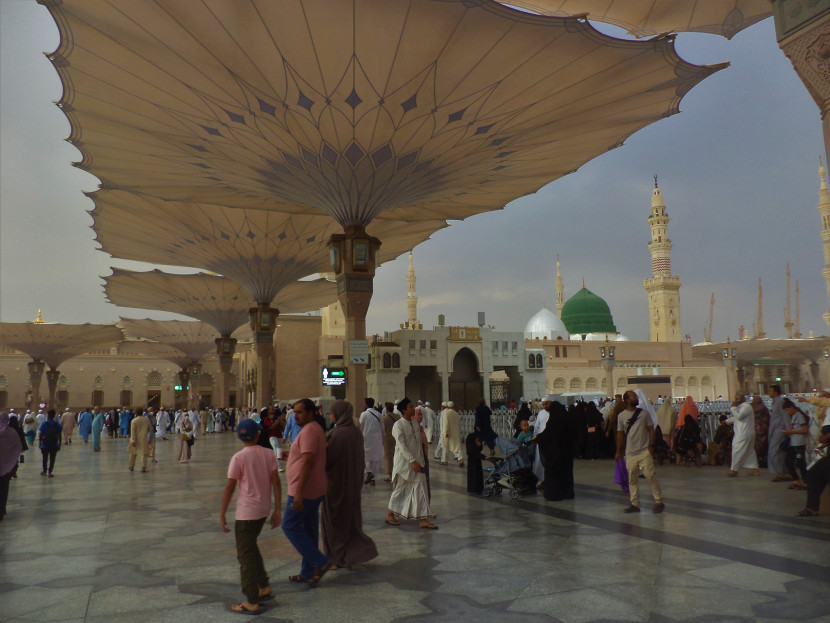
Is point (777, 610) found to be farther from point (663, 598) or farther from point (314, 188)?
point (314, 188)

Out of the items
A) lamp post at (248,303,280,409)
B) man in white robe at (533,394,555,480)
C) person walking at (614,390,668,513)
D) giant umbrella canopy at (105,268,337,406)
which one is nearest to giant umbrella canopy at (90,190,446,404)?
lamp post at (248,303,280,409)

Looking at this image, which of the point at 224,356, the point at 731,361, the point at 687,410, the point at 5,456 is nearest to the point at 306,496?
the point at 5,456

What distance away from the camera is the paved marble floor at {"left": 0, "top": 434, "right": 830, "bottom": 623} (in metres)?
3.66

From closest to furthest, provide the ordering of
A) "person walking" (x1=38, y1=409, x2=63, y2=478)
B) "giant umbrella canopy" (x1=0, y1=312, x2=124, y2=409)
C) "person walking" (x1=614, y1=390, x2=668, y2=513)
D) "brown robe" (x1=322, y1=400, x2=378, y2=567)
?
"brown robe" (x1=322, y1=400, x2=378, y2=567), "person walking" (x1=614, y1=390, x2=668, y2=513), "person walking" (x1=38, y1=409, x2=63, y2=478), "giant umbrella canopy" (x1=0, y1=312, x2=124, y2=409)

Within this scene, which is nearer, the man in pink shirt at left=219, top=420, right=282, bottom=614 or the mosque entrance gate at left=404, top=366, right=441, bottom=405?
the man in pink shirt at left=219, top=420, right=282, bottom=614

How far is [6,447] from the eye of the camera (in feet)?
23.1

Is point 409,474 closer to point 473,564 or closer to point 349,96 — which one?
point 473,564

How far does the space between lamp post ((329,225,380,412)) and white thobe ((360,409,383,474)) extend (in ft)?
11.2

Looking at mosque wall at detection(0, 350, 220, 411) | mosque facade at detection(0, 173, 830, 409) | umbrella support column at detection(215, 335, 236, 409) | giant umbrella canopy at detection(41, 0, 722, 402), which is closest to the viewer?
giant umbrella canopy at detection(41, 0, 722, 402)

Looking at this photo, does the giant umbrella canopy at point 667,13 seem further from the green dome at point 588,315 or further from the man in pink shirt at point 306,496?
the green dome at point 588,315

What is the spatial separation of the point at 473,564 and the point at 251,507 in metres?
1.88

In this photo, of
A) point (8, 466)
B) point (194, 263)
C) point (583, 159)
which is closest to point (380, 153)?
point (583, 159)

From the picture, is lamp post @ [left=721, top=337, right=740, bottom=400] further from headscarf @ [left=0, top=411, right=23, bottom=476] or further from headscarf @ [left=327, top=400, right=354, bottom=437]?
headscarf @ [left=0, top=411, right=23, bottom=476]

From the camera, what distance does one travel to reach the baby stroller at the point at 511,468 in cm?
809
